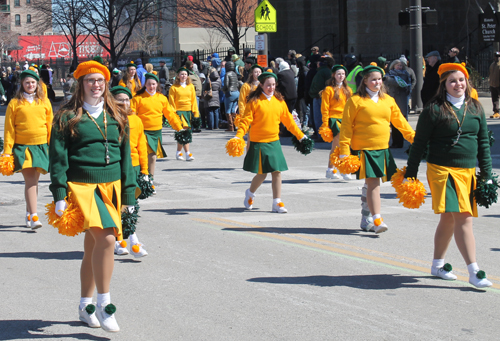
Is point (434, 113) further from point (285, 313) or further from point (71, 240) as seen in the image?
point (71, 240)

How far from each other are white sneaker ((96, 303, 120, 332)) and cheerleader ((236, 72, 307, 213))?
4411mm

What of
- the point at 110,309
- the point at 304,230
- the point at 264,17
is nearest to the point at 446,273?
the point at 304,230

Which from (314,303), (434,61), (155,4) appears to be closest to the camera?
(314,303)

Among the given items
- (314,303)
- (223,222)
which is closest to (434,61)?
(223,222)

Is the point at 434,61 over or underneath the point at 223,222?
over

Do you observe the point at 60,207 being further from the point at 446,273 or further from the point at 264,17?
the point at 264,17

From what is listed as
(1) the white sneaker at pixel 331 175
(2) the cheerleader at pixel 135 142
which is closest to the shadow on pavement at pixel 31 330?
(2) the cheerleader at pixel 135 142

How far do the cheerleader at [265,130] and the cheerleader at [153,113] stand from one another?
2213 millimetres

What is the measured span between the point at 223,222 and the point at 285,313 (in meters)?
3.58

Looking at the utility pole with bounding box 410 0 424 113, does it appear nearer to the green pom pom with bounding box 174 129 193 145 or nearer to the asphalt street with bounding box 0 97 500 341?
the green pom pom with bounding box 174 129 193 145

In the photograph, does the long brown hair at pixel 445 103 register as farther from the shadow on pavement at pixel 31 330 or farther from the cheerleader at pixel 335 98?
the cheerleader at pixel 335 98

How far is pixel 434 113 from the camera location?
5812 mm

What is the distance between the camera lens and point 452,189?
5.73m

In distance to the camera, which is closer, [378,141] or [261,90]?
[378,141]
